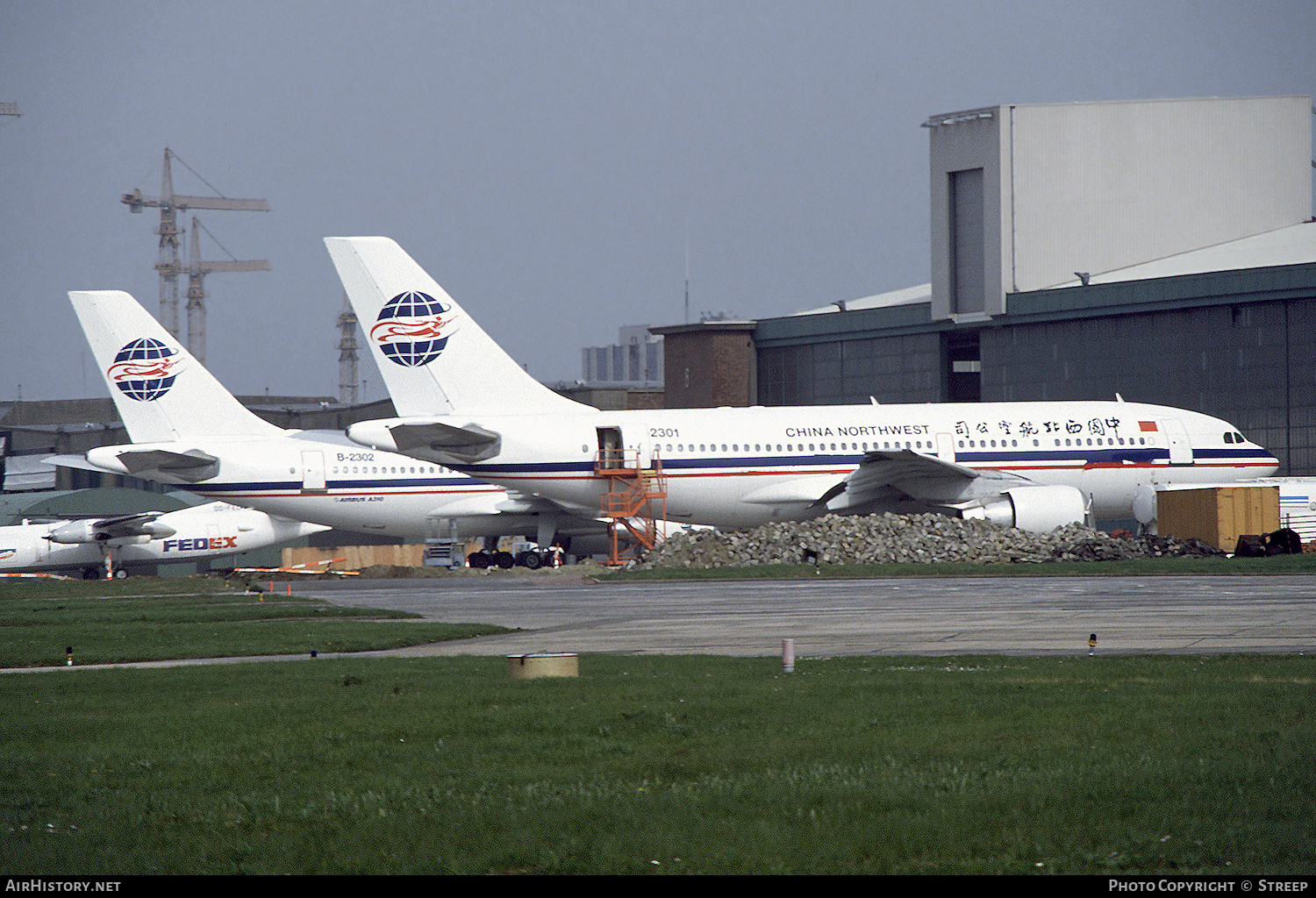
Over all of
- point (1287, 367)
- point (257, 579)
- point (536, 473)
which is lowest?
point (257, 579)

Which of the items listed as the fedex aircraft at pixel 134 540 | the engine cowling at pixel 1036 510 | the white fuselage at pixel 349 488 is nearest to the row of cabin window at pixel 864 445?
the engine cowling at pixel 1036 510

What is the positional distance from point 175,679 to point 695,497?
2690 centimetres

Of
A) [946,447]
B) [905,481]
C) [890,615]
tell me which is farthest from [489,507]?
[890,615]

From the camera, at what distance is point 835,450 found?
41.8 metres

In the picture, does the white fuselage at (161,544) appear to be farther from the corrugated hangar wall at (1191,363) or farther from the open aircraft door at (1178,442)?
the open aircraft door at (1178,442)

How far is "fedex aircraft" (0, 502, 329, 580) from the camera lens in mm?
54781

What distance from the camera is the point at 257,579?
4797 centimetres

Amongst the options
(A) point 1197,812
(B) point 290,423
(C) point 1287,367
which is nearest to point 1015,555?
(C) point 1287,367

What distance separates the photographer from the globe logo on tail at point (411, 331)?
39.7 metres

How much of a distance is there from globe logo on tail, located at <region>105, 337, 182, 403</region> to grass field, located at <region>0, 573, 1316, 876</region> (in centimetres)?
3240

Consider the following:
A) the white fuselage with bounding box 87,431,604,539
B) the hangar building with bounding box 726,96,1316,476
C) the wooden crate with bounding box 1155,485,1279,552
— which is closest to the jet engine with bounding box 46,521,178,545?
the white fuselage with bounding box 87,431,604,539

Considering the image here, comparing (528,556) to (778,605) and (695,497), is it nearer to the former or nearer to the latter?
(695,497)

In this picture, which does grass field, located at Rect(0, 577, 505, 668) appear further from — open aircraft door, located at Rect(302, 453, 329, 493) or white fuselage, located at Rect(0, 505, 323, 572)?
white fuselage, located at Rect(0, 505, 323, 572)
